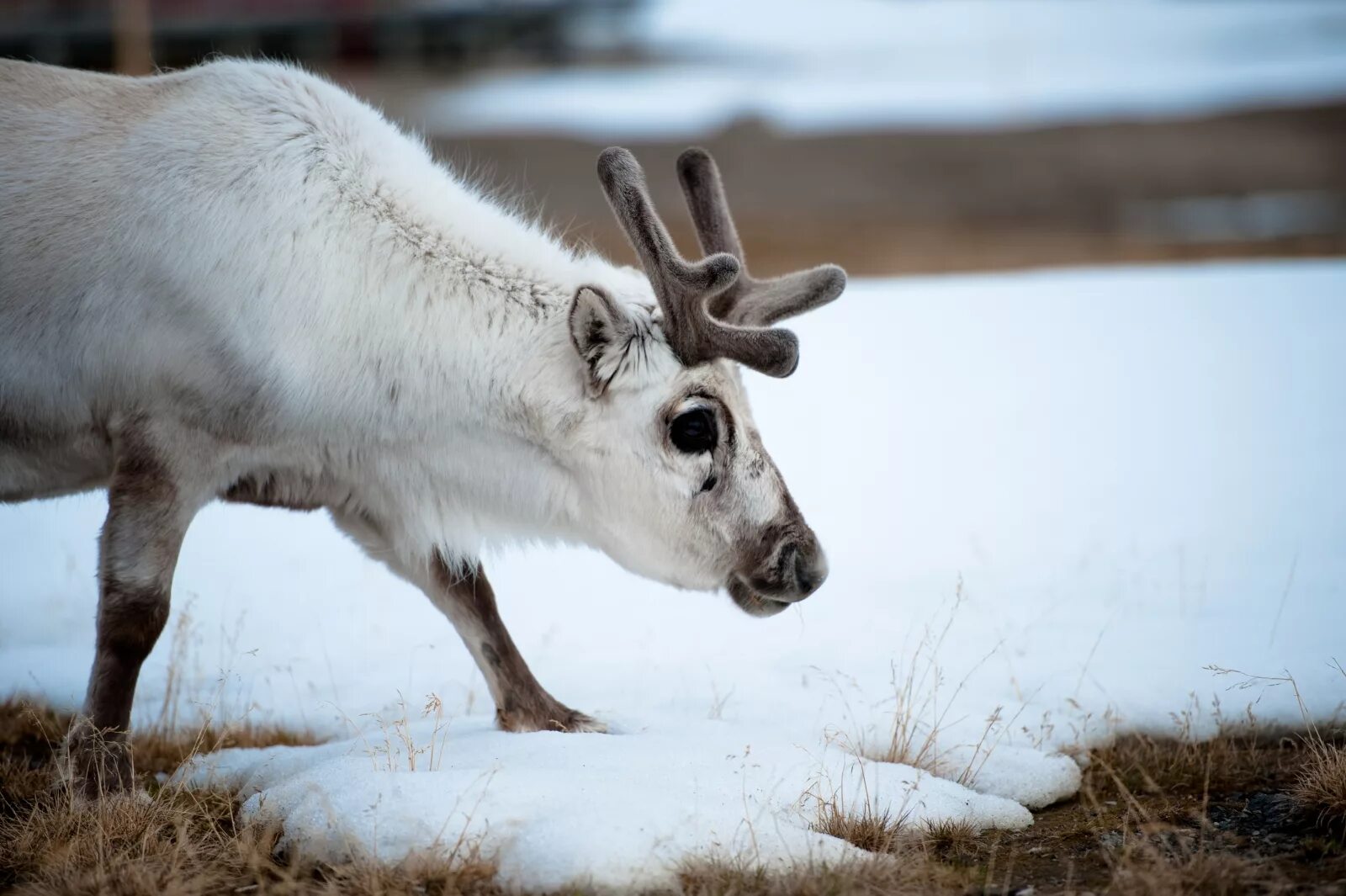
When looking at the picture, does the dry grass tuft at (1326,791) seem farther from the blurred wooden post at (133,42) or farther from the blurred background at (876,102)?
the blurred wooden post at (133,42)

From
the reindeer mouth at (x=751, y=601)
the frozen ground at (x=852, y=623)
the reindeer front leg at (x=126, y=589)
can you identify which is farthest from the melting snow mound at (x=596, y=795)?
the reindeer mouth at (x=751, y=601)

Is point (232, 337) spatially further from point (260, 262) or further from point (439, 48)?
point (439, 48)

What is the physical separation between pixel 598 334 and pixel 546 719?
130 cm

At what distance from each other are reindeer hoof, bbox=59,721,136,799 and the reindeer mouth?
1882 mm

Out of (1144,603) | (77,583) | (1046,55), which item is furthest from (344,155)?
(1046,55)

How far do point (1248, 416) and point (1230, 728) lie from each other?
441 centimetres

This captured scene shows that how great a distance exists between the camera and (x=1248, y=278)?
36.4ft

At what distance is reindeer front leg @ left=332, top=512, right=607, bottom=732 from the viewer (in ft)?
13.8

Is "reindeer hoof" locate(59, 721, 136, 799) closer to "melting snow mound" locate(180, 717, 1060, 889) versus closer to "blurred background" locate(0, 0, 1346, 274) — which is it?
"melting snow mound" locate(180, 717, 1060, 889)

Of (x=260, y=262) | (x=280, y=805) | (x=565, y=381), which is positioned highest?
(x=260, y=262)

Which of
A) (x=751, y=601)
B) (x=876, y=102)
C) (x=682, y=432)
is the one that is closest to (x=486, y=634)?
(x=751, y=601)

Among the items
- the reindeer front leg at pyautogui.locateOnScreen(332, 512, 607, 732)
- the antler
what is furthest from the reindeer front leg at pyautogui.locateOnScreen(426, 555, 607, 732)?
the antler

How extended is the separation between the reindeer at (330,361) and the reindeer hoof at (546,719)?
27mm

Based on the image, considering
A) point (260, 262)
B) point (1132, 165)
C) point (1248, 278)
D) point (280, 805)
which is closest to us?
point (280, 805)
